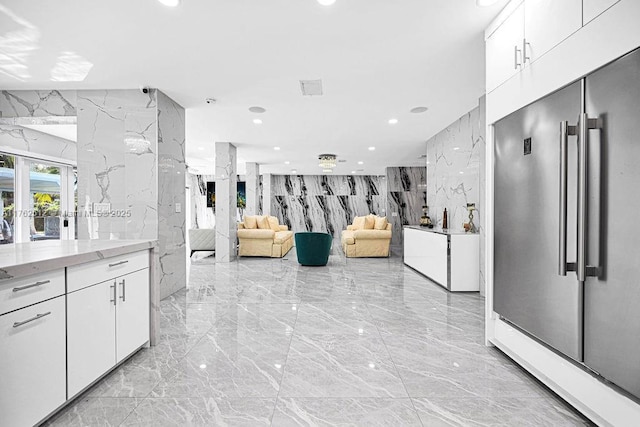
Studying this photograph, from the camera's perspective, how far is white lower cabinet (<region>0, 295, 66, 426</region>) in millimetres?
1403

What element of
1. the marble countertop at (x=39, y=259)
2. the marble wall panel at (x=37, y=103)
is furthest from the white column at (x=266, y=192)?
the marble countertop at (x=39, y=259)

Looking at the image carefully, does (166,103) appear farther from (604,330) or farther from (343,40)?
(604,330)

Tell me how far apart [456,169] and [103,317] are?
5.29 metres

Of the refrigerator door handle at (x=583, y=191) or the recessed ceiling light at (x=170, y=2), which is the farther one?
the recessed ceiling light at (x=170, y=2)

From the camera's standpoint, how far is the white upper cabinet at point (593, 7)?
151 cm

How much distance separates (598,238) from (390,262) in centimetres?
589

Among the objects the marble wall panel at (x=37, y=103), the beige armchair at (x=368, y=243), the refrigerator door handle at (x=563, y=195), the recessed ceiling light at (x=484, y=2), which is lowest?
the beige armchair at (x=368, y=243)

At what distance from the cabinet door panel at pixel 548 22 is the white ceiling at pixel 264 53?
1.48 feet

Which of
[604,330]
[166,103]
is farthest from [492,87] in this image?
[166,103]

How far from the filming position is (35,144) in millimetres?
6621

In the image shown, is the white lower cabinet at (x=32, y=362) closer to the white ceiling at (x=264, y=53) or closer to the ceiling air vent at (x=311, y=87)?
the white ceiling at (x=264, y=53)

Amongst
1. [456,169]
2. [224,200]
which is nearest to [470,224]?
[456,169]

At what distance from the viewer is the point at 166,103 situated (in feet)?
14.1

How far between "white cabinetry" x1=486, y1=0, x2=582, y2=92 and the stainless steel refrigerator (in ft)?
1.09
